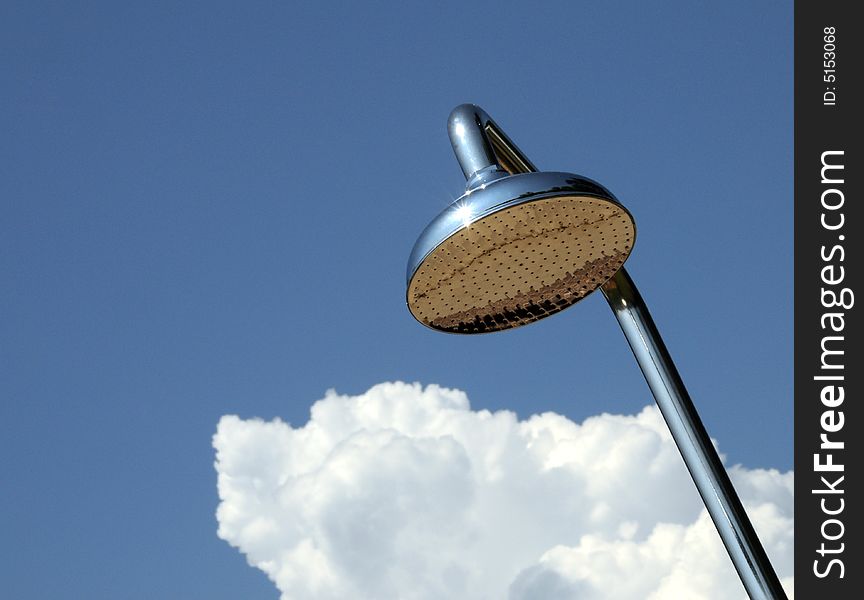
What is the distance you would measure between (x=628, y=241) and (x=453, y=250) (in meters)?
0.33

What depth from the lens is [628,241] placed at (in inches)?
67.7

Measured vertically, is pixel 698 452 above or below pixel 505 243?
below

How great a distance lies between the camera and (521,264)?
1.69 meters

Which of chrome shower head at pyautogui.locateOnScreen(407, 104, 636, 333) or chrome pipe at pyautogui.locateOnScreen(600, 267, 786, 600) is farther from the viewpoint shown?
chrome pipe at pyautogui.locateOnScreen(600, 267, 786, 600)

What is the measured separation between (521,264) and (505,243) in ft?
0.28

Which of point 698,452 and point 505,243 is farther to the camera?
point 698,452

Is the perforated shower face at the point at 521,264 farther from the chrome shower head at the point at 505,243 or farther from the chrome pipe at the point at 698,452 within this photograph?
the chrome pipe at the point at 698,452

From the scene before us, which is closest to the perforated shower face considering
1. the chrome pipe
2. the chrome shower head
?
the chrome shower head

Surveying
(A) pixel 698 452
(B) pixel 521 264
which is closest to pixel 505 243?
(B) pixel 521 264

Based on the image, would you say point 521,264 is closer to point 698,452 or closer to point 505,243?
point 505,243

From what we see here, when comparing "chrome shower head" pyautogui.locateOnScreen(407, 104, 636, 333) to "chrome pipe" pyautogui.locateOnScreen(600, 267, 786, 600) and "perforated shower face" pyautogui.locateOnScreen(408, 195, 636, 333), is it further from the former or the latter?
"chrome pipe" pyautogui.locateOnScreen(600, 267, 786, 600)

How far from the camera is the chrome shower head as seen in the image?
5.12ft
